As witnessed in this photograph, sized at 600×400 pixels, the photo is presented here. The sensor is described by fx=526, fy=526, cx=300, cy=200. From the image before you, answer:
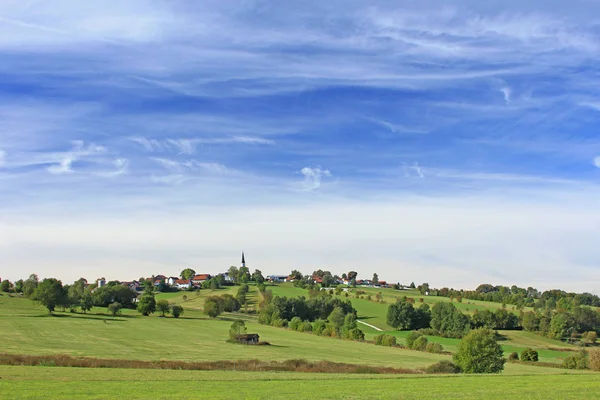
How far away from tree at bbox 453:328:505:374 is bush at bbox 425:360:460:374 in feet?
4.10

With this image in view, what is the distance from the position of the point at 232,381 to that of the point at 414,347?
75224 mm

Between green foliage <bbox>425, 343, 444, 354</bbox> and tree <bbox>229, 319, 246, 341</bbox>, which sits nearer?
tree <bbox>229, 319, 246, 341</bbox>

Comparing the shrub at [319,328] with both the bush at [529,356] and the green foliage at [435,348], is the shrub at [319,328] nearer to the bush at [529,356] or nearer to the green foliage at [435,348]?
the green foliage at [435,348]

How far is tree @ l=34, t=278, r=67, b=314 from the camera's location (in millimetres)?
126025

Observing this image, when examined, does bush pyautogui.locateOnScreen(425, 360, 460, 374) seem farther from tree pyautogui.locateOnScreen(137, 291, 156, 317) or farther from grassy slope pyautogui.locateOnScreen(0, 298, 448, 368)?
tree pyautogui.locateOnScreen(137, 291, 156, 317)

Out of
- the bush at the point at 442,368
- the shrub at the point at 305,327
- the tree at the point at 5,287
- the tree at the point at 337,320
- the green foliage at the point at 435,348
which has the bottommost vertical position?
the green foliage at the point at 435,348

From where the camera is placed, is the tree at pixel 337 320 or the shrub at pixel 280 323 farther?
the shrub at pixel 280 323

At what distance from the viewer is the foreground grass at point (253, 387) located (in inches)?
1203

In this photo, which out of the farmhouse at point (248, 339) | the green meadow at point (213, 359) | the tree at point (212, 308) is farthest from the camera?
the tree at point (212, 308)

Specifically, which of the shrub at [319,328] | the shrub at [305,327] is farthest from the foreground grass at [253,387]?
the shrub at [305,327]

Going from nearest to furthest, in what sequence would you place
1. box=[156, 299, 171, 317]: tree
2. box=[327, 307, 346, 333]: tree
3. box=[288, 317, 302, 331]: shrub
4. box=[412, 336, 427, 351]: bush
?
box=[412, 336, 427, 351]: bush, box=[327, 307, 346, 333]: tree, box=[288, 317, 302, 331]: shrub, box=[156, 299, 171, 317]: tree

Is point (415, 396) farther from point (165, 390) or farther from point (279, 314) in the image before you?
point (279, 314)

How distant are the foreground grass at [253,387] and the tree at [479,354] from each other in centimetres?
2327

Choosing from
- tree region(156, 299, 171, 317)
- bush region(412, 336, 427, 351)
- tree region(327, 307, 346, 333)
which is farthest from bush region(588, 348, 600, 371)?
tree region(156, 299, 171, 317)
